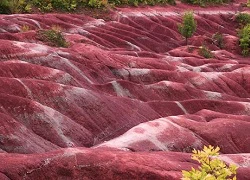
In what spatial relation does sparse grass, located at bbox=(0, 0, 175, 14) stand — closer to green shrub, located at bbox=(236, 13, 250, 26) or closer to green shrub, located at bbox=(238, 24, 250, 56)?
green shrub, located at bbox=(238, 24, 250, 56)

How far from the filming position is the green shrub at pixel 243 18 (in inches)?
3696

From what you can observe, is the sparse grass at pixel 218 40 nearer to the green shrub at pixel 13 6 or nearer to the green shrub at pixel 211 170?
the green shrub at pixel 13 6

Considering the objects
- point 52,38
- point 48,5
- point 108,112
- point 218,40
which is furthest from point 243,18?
point 108,112

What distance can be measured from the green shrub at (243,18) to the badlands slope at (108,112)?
41382 millimetres

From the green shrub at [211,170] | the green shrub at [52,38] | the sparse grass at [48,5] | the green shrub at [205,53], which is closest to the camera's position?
the green shrub at [211,170]

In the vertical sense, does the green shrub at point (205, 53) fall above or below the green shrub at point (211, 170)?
below

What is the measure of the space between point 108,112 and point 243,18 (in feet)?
238

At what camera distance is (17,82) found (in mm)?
28828

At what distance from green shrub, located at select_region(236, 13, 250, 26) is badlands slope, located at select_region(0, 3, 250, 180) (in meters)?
41.4

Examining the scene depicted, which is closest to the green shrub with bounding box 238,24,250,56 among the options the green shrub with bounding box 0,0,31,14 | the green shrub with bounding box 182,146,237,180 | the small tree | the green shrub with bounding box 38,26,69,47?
the small tree

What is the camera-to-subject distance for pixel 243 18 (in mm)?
95312

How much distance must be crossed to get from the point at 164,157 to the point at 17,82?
13.3 meters

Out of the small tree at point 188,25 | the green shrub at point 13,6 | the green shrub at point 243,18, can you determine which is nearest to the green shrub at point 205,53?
the small tree at point 188,25

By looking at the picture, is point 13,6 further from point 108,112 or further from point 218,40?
point 108,112
